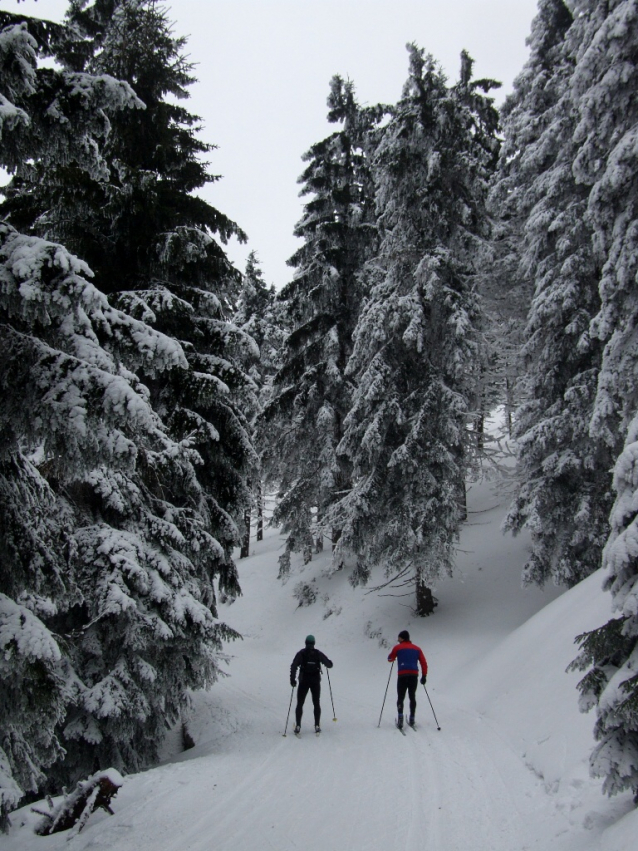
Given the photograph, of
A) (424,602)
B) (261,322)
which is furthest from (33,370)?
(261,322)

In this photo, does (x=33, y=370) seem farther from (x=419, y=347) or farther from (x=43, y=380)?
(x=419, y=347)

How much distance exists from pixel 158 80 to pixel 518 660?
13.8m

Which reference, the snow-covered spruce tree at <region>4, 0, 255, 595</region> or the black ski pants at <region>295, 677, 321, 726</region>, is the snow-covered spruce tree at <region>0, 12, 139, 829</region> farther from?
the black ski pants at <region>295, 677, 321, 726</region>

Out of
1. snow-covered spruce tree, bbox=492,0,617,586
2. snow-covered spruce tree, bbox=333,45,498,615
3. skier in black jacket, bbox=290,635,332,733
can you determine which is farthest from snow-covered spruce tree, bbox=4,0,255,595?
snow-covered spruce tree, bbox=492,0,617,586

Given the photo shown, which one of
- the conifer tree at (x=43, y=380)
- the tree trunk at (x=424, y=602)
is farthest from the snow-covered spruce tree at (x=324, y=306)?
the conifer tree at (x=43, y=380)

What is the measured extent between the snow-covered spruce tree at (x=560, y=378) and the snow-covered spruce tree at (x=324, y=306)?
6268mm

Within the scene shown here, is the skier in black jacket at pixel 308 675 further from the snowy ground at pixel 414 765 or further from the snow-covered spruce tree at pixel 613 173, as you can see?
the snow-covered spruce tree at pixel 613 173

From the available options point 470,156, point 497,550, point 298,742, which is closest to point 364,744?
point 298,742

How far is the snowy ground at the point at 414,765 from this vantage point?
18.6 feet

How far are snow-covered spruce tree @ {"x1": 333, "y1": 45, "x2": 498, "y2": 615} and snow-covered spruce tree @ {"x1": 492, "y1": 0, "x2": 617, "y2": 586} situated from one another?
1622 millimetres

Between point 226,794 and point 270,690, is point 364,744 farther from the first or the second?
point 270,690

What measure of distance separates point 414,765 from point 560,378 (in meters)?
10.4

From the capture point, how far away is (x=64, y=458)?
4.25 metres

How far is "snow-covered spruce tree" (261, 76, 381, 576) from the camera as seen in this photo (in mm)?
19484
